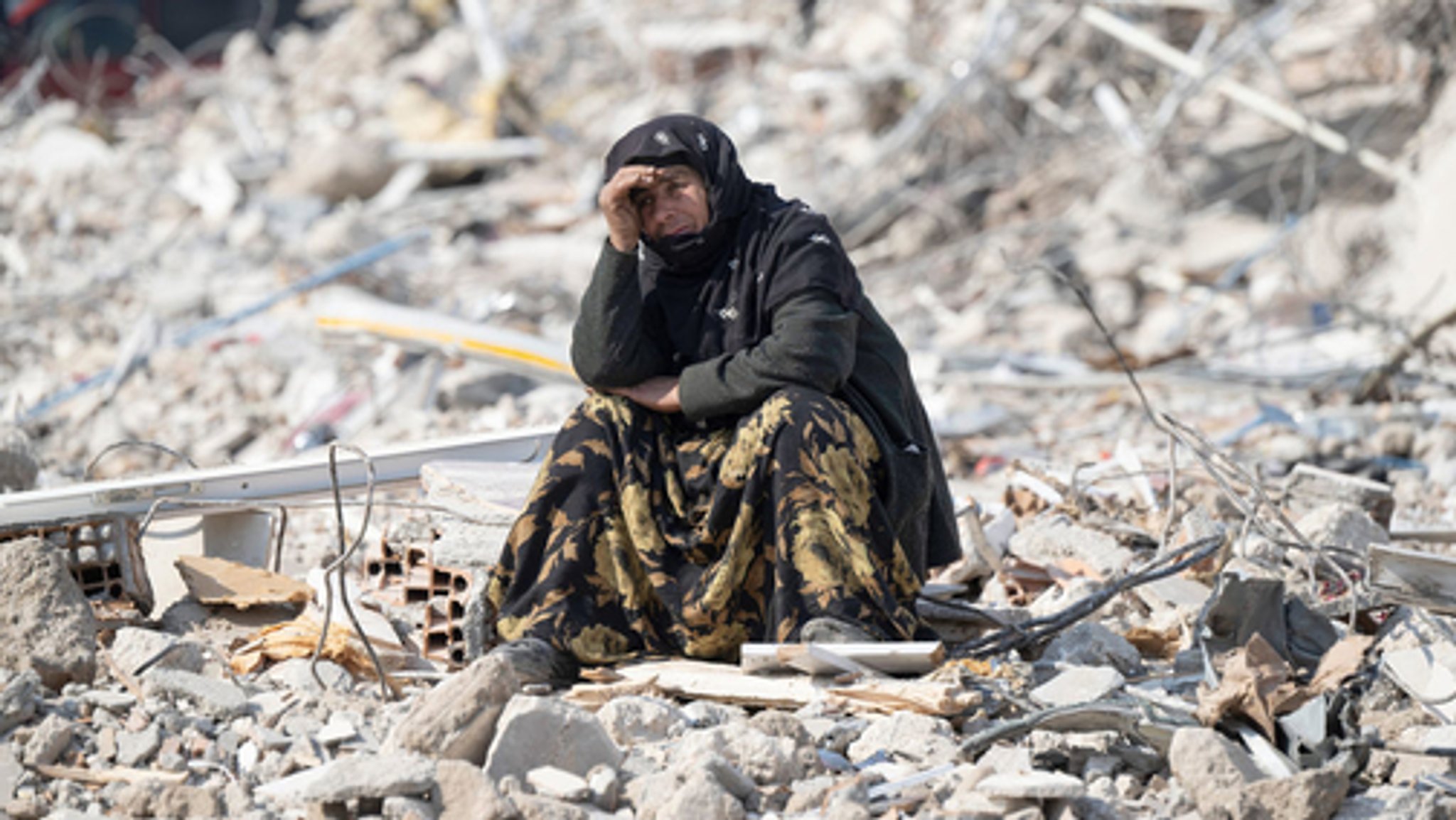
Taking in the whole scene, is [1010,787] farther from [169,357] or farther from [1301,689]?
[169,357]

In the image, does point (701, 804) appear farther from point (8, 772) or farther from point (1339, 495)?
point (1339, 495)

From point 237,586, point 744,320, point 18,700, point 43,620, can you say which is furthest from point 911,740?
point 237,586

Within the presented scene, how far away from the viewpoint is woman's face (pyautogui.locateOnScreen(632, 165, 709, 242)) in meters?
3.51

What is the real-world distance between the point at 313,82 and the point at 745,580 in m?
13.8

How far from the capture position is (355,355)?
7.93 meters

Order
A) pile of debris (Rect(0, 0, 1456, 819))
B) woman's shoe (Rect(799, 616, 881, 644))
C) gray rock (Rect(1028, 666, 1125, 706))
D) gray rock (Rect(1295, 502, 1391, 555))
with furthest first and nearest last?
1. gray rock (Rect(1295, 502, 1391, 555))
2. woman's shoe (Rect(799, 616, 881, 644))
3. gray rock (Rect(1028, 666, 1125, 706))
4. pile of debris (Rect(0, 0, 1456, 819))

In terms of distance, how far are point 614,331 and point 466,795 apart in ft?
4.08

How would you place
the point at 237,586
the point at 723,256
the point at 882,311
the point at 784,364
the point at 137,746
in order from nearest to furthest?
1. the point at 137,746
2. the point at 784,364
3. the point at 723,256
4. the point at 237,586
5. the point at 882,311

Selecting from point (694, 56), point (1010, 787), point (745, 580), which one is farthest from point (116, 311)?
point (1010, 787)

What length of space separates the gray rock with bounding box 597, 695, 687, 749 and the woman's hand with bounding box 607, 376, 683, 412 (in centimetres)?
70

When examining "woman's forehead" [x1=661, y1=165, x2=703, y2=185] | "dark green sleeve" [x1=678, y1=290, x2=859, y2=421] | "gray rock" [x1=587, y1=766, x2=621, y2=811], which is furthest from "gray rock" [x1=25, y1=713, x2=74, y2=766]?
"woman's forehead" [x1=661, y1=165, x2=703, y2=185]

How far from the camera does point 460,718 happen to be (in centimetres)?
277

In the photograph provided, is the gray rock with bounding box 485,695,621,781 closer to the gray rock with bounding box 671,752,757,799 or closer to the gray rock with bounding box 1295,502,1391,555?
the gray rock with bounding box 671,752,757,799

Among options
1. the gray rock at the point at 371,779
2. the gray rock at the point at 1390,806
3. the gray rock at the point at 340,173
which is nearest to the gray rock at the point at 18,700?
the gray rock at the point at 371,779
